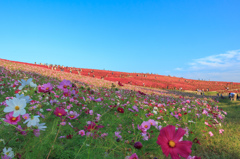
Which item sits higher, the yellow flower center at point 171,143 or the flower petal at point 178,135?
the flower petal at point 178,135

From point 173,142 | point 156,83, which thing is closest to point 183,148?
point 173,142

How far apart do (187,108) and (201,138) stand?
198 cm

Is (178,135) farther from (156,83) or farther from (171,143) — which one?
(156,83)

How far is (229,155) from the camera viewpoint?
2.76 metres

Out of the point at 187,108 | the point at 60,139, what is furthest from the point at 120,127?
the point at 187,108

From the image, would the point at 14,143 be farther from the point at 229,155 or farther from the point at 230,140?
the point at 230,140

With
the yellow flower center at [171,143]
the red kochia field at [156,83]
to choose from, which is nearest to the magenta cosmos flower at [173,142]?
the yellow flower center at [171,143]

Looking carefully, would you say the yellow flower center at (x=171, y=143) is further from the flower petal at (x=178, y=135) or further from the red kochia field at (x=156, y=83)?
the red kochia field at (x=156, y=83)

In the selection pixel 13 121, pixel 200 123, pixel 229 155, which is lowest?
pixel 229 155

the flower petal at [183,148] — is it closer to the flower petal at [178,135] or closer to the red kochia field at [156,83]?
the flower petal at [178,135]

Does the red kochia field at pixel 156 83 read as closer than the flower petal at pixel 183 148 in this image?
No

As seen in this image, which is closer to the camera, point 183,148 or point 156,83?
point 183,148

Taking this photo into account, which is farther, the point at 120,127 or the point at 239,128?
the point at 239,128

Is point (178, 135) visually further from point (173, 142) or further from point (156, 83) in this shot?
point (156, 83)
